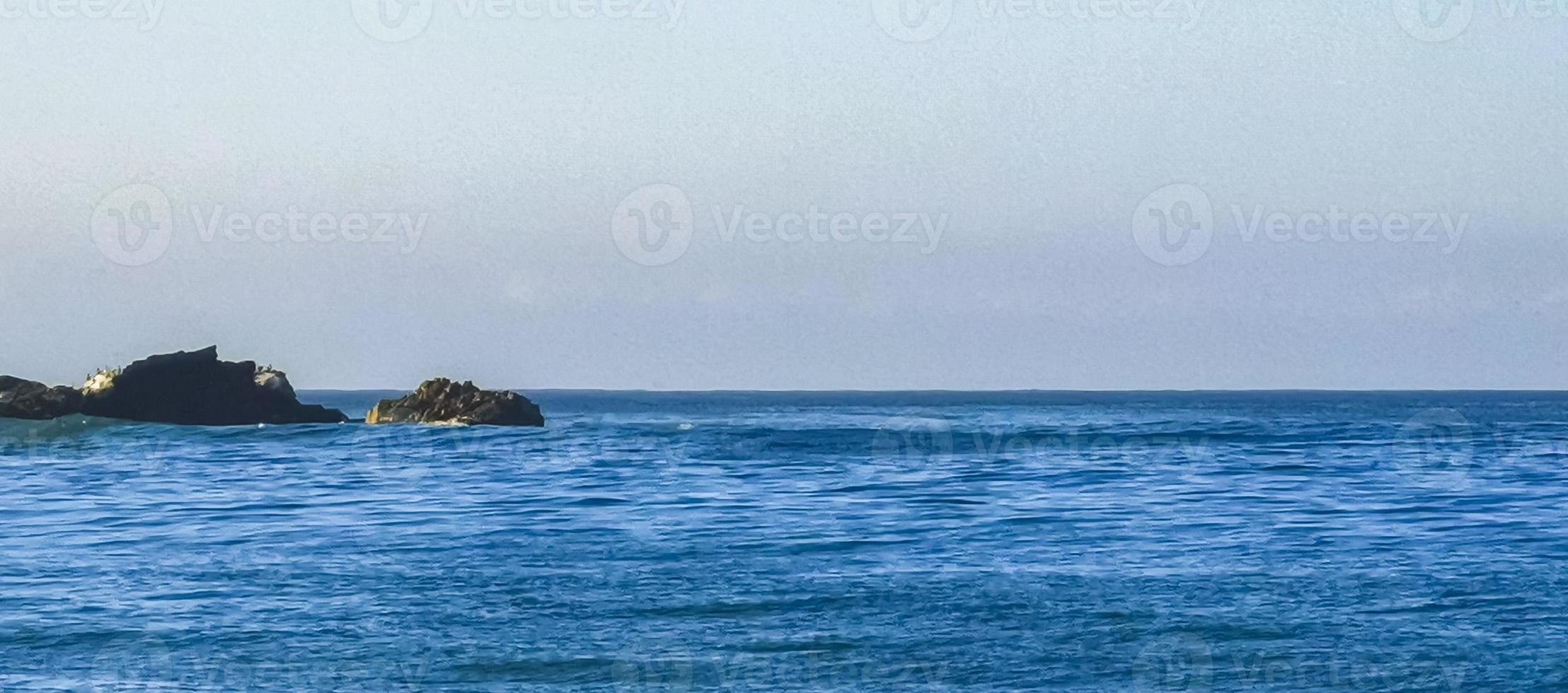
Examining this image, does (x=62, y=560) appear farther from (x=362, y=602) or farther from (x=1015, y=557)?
(x=1015, y=557)

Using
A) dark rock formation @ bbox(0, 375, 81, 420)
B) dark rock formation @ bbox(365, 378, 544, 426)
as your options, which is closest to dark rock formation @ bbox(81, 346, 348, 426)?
dark rock formation @ bbox(0, 375, 81, 420)

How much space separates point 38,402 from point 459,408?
66.9ft

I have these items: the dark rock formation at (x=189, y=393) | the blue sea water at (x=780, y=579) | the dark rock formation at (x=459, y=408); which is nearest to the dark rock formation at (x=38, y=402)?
the dark rock formation at (x=189, y=393)

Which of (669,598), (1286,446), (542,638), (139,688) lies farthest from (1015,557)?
(1286,446)

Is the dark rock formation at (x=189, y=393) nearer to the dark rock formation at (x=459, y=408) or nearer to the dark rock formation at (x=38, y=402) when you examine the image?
the dark rock formation at (x=38, y=402)

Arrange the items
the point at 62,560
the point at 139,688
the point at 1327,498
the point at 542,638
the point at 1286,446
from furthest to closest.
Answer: the point at 1286,446
the point at 1327,498
the point at 62,560
the point at 542,638
the point at 139,688

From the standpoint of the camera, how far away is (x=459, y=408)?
82812 mm

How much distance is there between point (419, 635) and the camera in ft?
57.5

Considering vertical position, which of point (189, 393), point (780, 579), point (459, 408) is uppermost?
point (189, 393)

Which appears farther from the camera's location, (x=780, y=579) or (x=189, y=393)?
(x=189, y=393)

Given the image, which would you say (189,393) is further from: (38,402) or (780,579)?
(780,579)

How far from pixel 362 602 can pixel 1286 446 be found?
5002 centimetres

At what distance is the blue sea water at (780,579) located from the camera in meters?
15.9

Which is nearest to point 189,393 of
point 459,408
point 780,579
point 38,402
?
point 38,402
